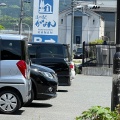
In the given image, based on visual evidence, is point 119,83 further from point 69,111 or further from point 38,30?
point 38,30

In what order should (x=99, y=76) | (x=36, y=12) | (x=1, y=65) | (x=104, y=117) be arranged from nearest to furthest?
(x=104, y=117) → (x=1, y=65) → (x=36, y=12) → (x=99, y=76)

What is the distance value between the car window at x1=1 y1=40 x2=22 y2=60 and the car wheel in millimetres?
933

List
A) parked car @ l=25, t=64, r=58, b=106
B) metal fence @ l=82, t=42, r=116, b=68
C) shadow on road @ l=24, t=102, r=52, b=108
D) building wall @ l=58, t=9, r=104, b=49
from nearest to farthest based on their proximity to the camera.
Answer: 1. parked car @ l=25, t=64, r=58, b=106
2. shadow on road @ l=24, t=102, r=52, b=108
3. metal fence @ l=82, t=42, r=116, b=68
4. building wall @ l=58, t=9, r=104, b=49

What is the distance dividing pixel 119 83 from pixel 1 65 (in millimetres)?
3933

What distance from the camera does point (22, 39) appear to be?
11.9m

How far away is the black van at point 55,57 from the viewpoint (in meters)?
19.4

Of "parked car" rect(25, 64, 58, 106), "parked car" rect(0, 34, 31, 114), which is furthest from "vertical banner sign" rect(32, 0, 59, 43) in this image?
"parked car" rect(0, 34, 31, 114)

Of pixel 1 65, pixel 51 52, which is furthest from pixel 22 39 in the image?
pixel 51 52

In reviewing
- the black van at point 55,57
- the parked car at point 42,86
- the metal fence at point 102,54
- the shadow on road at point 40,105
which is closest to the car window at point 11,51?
the parked car at point 42,86

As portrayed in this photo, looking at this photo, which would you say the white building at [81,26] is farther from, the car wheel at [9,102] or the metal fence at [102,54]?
the car wheel at [9,102]

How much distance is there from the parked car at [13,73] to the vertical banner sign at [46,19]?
12446 mm

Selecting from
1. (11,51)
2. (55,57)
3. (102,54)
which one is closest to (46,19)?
(55,57)

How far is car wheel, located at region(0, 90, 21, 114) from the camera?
11.9m

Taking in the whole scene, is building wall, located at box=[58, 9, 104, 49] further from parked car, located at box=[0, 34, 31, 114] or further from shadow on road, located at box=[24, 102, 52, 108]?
parked car, located at box=[0, 34, 31, 114]
